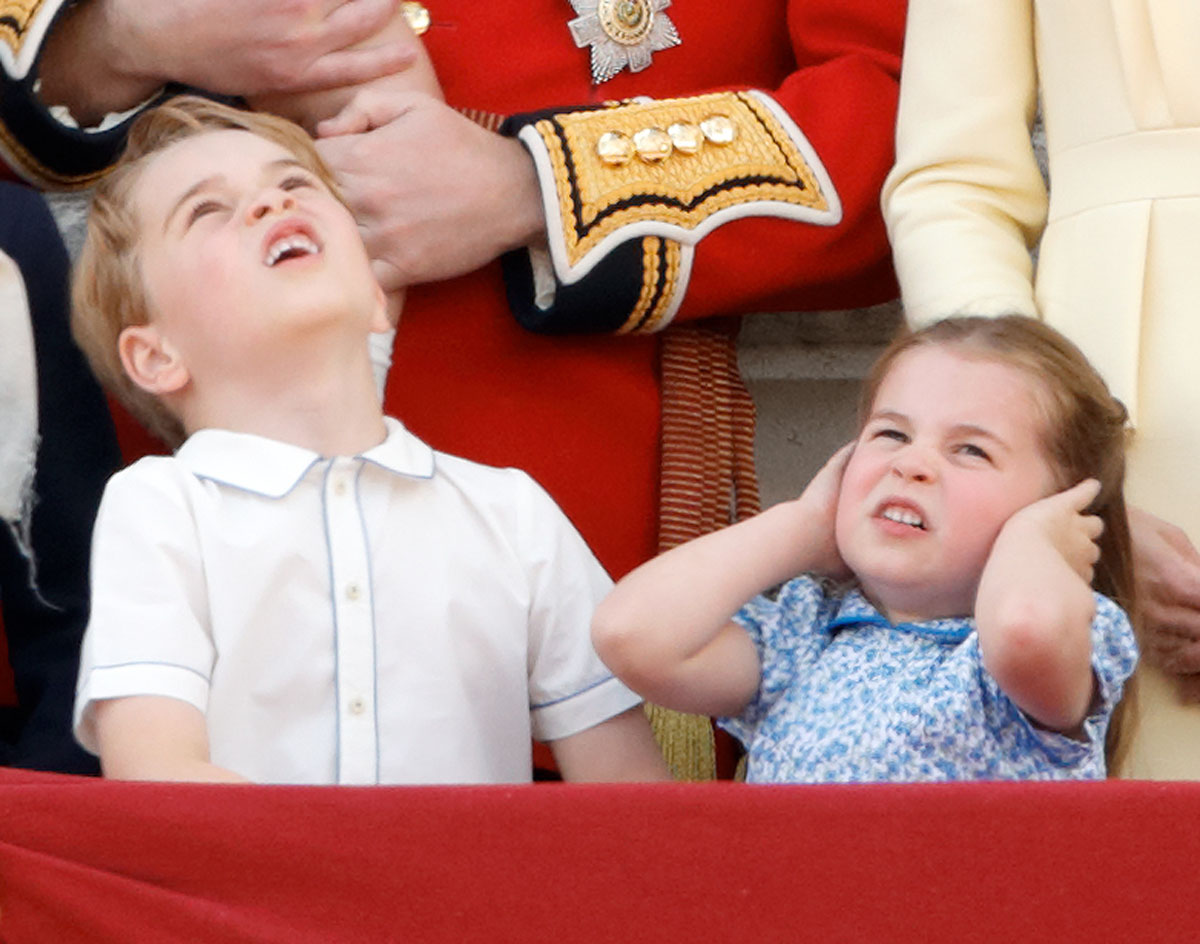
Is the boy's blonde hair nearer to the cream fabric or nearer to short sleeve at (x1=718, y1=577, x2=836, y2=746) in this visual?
the cream fabric

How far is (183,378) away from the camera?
1552mm

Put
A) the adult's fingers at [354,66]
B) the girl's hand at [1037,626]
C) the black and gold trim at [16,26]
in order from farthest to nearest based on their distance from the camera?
the adult's fingers at [354,66] < the black and gold trim at [16,26] < the girl's hand at [1037,626]

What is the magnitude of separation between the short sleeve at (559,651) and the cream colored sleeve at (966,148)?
Answer: 1.29ft

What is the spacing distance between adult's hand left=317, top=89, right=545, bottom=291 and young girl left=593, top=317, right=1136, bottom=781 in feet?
1.17

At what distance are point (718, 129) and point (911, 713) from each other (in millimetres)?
641

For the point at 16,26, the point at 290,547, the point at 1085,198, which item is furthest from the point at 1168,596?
the point at 16,26

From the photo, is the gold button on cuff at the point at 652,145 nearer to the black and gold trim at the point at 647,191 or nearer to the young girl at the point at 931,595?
the black and gold trim at the point at 647,191

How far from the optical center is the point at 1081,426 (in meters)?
1.50

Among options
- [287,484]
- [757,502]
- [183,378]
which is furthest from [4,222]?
[757,502]

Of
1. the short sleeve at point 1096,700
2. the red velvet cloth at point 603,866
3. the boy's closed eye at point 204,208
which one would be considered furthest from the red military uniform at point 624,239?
the red velvet cloth at point 603,866

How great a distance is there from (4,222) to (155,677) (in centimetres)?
48

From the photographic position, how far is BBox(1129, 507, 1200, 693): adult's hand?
153 centimetres

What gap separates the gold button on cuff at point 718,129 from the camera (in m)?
1.80

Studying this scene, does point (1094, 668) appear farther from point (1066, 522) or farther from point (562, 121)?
point (562, 121)
